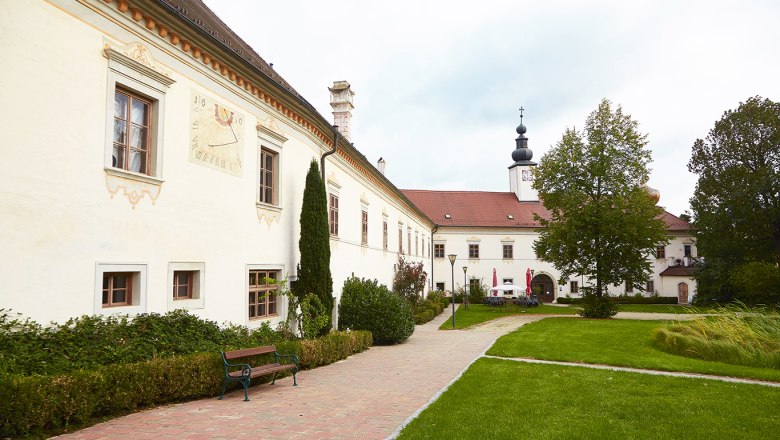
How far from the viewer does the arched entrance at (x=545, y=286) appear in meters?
48.1

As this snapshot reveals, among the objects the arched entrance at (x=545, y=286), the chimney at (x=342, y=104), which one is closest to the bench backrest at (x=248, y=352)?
the chimney at (x=342, y=104)

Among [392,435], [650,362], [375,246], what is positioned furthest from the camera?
Answer: [375,246]

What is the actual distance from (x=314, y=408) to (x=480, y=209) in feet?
143

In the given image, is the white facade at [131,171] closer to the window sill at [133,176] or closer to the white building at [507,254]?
the window sill at [133,176]

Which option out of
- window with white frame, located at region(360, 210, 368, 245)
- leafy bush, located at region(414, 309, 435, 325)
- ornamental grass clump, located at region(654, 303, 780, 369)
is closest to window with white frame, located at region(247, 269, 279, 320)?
window with white frame, located at region(360, 210, 368, 245)

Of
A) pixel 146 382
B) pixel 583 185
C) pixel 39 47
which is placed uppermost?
pixel 583 185

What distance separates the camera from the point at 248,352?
8.98 meters

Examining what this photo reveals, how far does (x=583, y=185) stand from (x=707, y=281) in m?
14.7

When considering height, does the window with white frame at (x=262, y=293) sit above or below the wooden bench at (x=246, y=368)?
above

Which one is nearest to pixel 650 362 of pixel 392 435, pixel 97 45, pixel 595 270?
pixel 392 435

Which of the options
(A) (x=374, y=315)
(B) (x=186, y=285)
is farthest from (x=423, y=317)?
(B) (x=186, y=285)

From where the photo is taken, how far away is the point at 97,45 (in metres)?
7.56

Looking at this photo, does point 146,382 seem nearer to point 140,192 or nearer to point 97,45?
point 140,192

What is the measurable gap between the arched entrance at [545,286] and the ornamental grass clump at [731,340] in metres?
32.8
